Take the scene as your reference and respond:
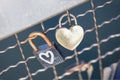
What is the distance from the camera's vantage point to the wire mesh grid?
3.59 ft

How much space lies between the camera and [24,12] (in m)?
0.99

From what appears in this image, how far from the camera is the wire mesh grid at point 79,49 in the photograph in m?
1.09

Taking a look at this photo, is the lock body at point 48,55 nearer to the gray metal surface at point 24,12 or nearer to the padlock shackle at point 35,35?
the padlock shackle at point 35,35

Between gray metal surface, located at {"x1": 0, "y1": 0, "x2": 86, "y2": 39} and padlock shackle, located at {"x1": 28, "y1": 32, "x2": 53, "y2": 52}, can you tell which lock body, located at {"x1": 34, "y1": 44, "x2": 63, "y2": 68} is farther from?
gray metal surface, located at {"x1": 0, "y1": 0, "x2": 86, "y2": 39}

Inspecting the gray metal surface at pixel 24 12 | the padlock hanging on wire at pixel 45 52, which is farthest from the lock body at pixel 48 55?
the gray metal surface at pixel 24 12

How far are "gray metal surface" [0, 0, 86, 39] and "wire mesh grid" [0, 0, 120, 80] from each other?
0.06m

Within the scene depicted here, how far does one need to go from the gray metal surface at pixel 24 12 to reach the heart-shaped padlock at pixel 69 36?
92mm

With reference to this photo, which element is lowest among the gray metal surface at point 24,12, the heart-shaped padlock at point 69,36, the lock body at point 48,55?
the lock body at point 48,55

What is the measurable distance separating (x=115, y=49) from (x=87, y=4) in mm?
352

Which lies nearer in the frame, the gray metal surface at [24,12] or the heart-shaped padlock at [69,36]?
the gray metal surface at [24,12]

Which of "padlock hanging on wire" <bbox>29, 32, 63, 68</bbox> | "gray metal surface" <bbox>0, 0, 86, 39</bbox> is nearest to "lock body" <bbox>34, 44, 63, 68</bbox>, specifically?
"padlock hanging on wire" <bbox>29, 32, 63, 68</bbox>

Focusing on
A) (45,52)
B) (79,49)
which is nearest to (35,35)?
(45,52)

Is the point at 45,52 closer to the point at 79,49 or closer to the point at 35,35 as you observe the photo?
the point at 35,35

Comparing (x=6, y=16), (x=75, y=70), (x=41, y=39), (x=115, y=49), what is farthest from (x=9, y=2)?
(x=115, y=49)
